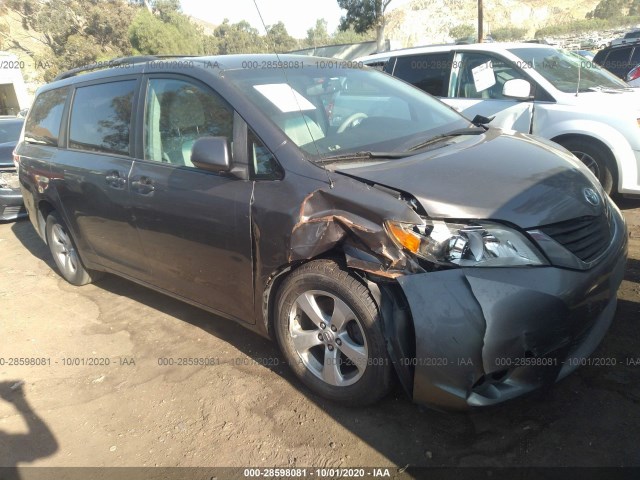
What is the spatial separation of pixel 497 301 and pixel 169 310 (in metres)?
2.81

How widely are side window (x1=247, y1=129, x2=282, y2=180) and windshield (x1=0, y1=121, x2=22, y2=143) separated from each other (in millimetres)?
7290

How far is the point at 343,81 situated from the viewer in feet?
11.2

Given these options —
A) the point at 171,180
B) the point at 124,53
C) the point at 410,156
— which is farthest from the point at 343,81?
the point at 124,53

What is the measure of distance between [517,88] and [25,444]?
17.2ft

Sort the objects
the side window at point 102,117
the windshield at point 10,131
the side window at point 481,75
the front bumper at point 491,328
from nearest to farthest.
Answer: the front bumper at point 491,328
the side window at point 102,117
the side window at point 481,75
the windshield at point 10,131

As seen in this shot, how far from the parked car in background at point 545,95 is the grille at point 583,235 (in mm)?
2154

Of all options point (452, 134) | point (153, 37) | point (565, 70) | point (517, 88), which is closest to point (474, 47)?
point (517, 88)

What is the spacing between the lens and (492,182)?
2365 mm

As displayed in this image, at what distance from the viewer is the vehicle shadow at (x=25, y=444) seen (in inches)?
99.8

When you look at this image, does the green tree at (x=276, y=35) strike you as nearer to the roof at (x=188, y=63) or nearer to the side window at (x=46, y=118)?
the roof at (x=188, y=63)

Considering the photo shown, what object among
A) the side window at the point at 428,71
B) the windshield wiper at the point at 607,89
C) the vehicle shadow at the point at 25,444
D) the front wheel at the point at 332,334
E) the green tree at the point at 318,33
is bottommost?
the vehicle shadow at the point at 25,444

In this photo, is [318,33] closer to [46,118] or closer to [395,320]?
[46,118]

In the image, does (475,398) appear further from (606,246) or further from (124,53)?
(124,53)

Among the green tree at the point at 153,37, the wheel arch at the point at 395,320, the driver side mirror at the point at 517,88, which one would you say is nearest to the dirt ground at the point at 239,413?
the wheel arch at the point at 395,320
